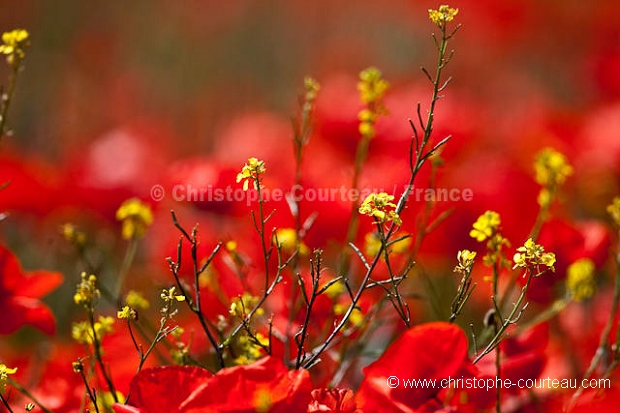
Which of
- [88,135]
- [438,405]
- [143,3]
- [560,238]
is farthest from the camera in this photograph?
[143,3]

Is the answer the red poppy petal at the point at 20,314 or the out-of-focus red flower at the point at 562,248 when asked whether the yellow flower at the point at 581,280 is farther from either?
the red poppy petal at the point at 20,314

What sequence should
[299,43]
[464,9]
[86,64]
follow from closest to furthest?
[464,9], [86,64], [299,43]

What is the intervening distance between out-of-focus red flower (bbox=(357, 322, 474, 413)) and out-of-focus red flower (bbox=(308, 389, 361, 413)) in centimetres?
1

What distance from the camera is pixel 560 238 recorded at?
21.2 inches

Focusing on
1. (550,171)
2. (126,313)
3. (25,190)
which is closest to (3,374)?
(126,313)

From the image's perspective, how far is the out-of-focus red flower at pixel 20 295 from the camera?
447mm

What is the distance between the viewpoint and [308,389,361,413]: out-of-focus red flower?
36 cm

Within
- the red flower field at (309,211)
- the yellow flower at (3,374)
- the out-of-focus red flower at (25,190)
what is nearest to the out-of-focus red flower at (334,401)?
the red flower field at (309,211)

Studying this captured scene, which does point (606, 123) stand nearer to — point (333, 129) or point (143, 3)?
point (333, 129)

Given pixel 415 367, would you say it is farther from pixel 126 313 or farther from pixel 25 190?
pixel 25 190

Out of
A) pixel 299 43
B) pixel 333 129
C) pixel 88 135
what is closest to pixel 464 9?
pixel 299 43

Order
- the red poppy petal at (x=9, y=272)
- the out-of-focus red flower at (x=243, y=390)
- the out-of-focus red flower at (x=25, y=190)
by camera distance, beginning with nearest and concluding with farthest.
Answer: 1. the out-of-focus red flower at (x=243, y=390)
2. the red poppy petal at (x=9, y=272)
3. the out-of-focus red flower at (x=25, y=190)

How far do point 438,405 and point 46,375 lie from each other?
0.71 ft

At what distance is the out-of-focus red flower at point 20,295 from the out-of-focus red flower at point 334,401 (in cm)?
16
